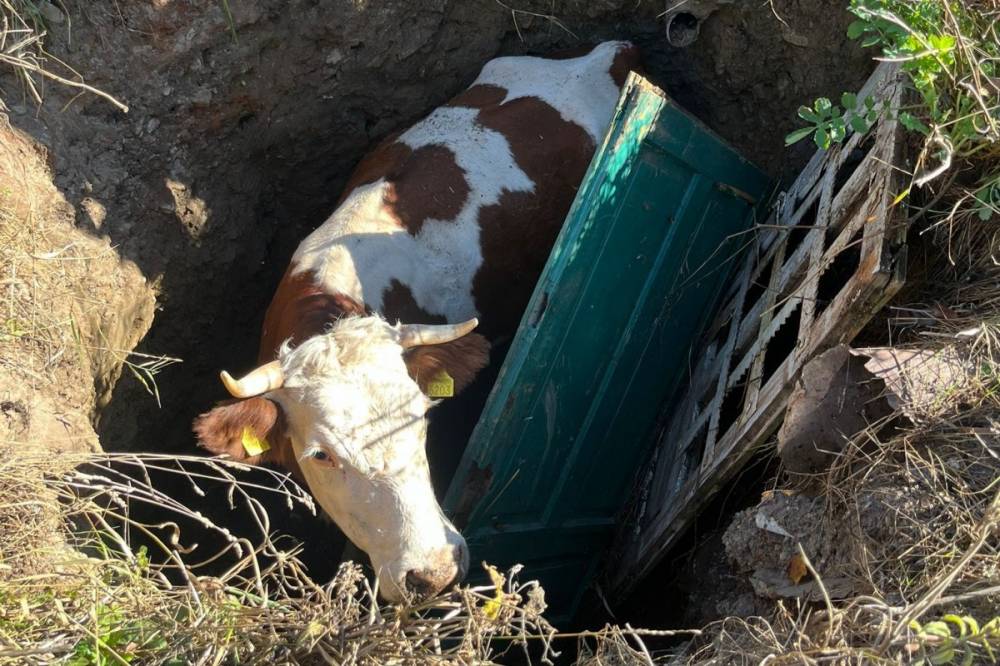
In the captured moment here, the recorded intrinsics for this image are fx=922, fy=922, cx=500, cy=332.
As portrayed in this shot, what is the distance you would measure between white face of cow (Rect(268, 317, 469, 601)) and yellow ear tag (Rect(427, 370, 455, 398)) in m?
0.17

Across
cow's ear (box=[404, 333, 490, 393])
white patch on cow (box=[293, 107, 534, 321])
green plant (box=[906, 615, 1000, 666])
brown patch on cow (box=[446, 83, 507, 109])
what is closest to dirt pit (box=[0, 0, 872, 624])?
brown patch on cow (box=[446, 83, 507, 109])

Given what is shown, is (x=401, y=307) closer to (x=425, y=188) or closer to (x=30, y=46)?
(x=425, y=188)

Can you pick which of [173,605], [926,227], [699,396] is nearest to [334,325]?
[173,605]

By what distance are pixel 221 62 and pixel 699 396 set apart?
2.87 m

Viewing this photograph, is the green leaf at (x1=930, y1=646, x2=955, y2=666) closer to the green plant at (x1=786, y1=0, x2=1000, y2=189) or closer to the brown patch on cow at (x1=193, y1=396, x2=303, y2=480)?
the green plant at (x1=786, y1=0, x2=1000, y2=189)

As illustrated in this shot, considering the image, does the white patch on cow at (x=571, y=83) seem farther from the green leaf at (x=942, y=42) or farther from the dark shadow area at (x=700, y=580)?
the green leaf at (x=942, y=42)

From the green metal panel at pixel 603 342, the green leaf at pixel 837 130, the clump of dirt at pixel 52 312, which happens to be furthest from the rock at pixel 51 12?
the green leaf at pixel 837 130

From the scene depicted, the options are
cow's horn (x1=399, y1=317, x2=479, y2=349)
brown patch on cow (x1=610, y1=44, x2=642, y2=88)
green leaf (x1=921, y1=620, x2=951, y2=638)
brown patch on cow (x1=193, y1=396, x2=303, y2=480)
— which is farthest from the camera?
brown patch on cow (x1=610, y1=44, x2=642, y2=88)

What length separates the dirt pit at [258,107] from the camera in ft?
14.3

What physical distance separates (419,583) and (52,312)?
1894mm

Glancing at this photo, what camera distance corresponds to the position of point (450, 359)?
3.90m

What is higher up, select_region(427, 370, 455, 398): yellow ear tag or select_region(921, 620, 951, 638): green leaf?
select_region(427, 370, 455, 398): yellow ear tag

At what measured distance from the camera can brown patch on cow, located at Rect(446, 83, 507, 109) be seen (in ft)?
16.3

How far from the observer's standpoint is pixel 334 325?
3.80m
